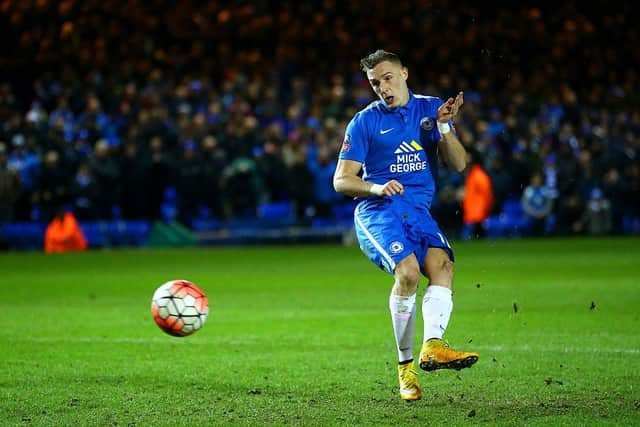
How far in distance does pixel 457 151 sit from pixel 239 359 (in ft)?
9.54

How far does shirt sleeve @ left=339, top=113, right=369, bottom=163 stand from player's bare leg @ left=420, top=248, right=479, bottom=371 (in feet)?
2.52

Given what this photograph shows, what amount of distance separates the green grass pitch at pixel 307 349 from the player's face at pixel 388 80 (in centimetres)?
194

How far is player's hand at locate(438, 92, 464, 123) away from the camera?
7.54 metres

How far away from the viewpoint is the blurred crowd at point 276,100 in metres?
23.6

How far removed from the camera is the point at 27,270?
63.1ft

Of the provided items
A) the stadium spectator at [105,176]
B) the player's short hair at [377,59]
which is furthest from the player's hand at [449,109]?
the stadium spectator at [105,176]

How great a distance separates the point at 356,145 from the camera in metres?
7.62

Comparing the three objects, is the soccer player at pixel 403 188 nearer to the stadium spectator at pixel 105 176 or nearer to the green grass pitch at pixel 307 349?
the green grass pitch at pixel 307 349

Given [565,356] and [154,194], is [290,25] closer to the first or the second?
[154,194]

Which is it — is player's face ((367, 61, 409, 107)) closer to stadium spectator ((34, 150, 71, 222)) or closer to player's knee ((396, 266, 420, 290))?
player's knee ((396, 266, 420, 290))

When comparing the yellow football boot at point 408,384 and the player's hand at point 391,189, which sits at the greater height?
the player's hand at point 391,189

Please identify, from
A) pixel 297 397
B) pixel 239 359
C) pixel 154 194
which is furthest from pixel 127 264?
pixel 297 397

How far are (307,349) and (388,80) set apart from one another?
3238mm

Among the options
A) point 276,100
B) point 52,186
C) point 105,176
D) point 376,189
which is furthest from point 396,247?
point 276,100
